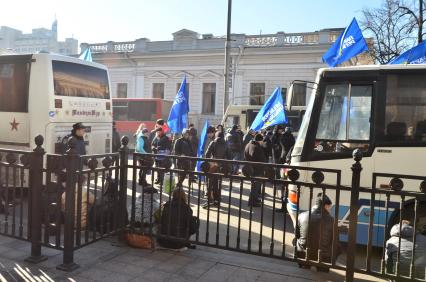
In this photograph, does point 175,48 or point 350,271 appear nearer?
point 350,271

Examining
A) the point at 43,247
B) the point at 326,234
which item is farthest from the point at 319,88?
the point at 43,247

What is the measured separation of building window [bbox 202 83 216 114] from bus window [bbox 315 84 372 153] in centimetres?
2796

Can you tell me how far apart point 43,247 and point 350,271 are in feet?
11.5

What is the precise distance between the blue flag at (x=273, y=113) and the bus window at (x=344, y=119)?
492 cm

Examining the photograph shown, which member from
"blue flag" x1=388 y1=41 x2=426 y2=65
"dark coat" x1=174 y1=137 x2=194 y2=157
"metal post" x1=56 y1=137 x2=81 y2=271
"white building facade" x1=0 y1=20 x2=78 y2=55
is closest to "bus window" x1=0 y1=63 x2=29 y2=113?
"dark coat" x1=174 y1=137 x2=194 y2=157

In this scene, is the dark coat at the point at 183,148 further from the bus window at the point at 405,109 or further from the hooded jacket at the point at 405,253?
the hooded jacket at the point at 405,253

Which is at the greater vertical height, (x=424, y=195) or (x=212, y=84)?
(x=212, y=84)

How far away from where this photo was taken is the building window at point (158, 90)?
1396 inches

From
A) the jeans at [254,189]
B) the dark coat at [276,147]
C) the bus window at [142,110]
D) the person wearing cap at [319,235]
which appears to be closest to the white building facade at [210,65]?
the bus window at [142,110]

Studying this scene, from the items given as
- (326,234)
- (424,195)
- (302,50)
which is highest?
(302,50)

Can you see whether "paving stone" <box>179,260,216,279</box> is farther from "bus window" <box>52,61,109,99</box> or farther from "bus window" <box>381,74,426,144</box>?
"bus window" <box>52,61,109,99</box>

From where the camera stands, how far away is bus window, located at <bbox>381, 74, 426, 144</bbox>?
5.73 meters

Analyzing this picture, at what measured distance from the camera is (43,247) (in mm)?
5195

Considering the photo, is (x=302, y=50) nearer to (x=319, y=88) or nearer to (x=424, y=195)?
(x=319, y=88)
